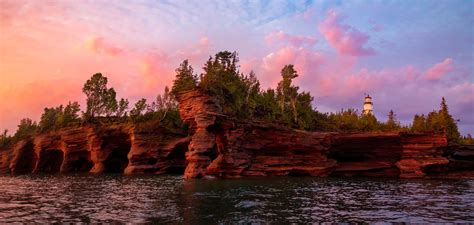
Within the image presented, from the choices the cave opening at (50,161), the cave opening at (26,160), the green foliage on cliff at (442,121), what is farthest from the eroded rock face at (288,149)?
the cave opening at (26,160)

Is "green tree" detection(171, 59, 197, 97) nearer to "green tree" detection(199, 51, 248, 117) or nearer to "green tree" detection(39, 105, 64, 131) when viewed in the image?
"green tree" detection(199, 51, 248, 117)

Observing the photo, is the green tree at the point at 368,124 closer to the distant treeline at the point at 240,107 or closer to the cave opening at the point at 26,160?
the distant treeline at the point at 240,107

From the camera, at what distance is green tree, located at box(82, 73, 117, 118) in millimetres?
90625

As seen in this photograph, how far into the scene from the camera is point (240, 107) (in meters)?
70.2

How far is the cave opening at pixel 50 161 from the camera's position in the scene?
95.7 m

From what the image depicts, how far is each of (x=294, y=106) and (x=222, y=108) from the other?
742 inches

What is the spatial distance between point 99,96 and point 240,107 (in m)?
41.4

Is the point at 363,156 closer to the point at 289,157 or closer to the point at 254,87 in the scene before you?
the point at 289,157

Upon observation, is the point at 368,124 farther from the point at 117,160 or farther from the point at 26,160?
the point at 26,160

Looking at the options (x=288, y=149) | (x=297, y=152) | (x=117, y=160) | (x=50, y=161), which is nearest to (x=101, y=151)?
(x=117, y=160)

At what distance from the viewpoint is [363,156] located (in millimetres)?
67000

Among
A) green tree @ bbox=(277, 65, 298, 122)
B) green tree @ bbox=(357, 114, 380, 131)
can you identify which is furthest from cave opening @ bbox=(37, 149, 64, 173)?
green tree @ bbox=(357, 114, 380, 131)

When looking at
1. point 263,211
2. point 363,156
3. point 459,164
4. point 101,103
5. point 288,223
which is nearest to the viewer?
point 288,223

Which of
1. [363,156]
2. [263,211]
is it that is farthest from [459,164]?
[263,211]
